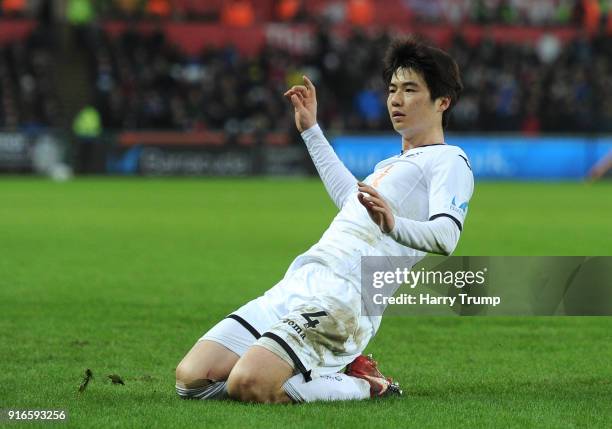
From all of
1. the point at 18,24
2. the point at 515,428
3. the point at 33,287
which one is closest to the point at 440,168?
the point at 515,428

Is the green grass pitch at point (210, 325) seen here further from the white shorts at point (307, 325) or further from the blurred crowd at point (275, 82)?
the blurred crowd at point (275, 82)

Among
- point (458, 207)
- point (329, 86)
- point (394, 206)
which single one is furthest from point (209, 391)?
point (329, 86)

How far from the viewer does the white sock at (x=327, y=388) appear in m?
5.86

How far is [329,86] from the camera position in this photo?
115ft

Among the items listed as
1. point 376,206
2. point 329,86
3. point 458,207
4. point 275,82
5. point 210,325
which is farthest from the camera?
point 329,86

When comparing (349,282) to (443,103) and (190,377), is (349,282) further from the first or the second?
(443,103)

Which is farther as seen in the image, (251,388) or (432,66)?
(432,66)

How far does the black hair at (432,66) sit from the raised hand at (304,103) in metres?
0.60

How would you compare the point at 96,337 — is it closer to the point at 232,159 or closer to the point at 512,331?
the point at 512,331

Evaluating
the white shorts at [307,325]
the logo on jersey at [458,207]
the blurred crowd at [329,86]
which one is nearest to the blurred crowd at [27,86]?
the blurred crowd at [329,86]

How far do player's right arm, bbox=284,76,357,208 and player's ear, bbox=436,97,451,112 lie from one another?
674 millimetres

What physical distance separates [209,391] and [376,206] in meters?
1.36

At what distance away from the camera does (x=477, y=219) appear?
1942cm

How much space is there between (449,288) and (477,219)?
13.2 m
